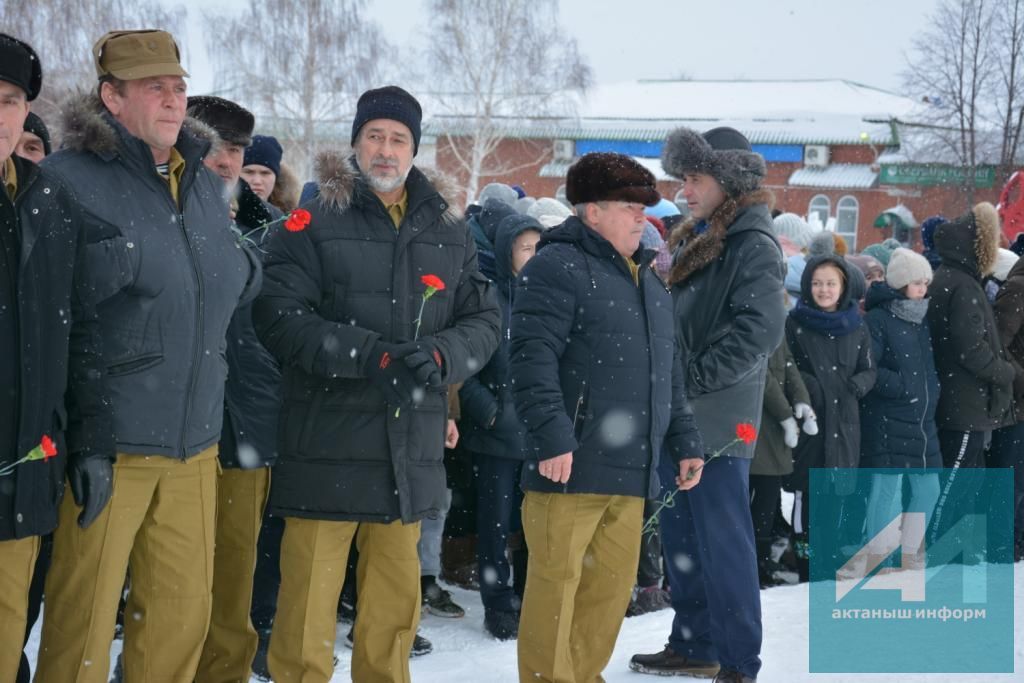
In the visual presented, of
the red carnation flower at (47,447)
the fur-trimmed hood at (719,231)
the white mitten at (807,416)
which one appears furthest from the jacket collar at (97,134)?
the white mitten at (807,416)

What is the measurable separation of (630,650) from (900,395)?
9.63 ft

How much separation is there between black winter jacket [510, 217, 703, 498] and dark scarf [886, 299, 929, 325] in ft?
11.8

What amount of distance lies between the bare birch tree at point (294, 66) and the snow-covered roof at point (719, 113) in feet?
8.92

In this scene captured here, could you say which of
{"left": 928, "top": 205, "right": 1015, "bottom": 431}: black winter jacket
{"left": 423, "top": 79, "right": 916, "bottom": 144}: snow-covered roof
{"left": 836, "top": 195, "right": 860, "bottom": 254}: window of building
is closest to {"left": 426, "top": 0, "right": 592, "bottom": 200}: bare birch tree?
{"left": 423, "top": 79, "right": 916, "bottom": 144}: snow-covered roof

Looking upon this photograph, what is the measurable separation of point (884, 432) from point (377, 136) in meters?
4.51

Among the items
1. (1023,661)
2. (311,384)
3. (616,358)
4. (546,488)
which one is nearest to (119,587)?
(311,384)

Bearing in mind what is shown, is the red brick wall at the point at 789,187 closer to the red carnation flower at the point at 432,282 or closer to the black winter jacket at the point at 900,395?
the black winter jacket at the point at 900,395

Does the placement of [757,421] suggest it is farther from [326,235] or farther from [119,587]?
[119,587]

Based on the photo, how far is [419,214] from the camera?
3.88 metres

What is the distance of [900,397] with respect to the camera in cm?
710

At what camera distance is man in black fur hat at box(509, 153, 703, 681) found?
4.00 m

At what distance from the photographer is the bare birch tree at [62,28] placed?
26.1m

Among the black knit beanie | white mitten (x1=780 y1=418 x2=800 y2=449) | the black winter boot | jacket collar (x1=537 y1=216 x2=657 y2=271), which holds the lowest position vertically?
the black winter boot

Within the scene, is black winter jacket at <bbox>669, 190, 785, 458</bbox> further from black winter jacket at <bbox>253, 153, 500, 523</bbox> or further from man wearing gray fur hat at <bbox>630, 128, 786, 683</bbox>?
black winter jacket at <bbox>253, 153, 500, 523</bbox>
